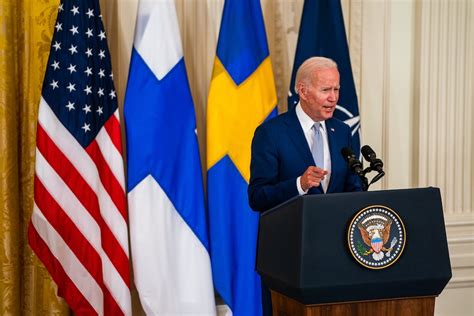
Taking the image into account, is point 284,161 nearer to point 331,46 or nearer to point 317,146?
point 317,146

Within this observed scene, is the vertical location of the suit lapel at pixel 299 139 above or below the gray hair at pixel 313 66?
below

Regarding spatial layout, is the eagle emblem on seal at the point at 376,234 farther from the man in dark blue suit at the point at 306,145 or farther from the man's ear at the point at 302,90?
the man's ear at the point at 302,90

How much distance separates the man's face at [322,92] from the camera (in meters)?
2.90

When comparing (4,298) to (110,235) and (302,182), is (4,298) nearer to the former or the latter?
(110,235)

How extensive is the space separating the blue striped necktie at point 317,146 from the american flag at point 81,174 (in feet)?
4.46

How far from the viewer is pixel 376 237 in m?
2.33

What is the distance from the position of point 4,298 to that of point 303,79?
6.97ft

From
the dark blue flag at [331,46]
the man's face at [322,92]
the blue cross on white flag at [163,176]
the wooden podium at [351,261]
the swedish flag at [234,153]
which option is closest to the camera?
the wooden podium at [351,261]

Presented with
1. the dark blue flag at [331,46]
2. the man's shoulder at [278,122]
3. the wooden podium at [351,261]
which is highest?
the dark blue flag at [331,46]

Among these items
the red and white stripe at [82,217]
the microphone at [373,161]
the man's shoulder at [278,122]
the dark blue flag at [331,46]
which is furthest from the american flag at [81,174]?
the microphone at [373,161]

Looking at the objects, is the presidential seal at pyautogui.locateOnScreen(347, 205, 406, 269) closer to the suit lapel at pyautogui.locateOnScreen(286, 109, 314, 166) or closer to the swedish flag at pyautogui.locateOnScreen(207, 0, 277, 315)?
the suit lapel at pyautogui.locateOnScreen(286, 109, 314, 166)

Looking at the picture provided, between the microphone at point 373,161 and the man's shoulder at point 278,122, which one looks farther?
the man's shoulder at point 278,122

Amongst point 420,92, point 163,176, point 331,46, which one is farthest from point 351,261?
A: point 420,92

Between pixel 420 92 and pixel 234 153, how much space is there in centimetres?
141
